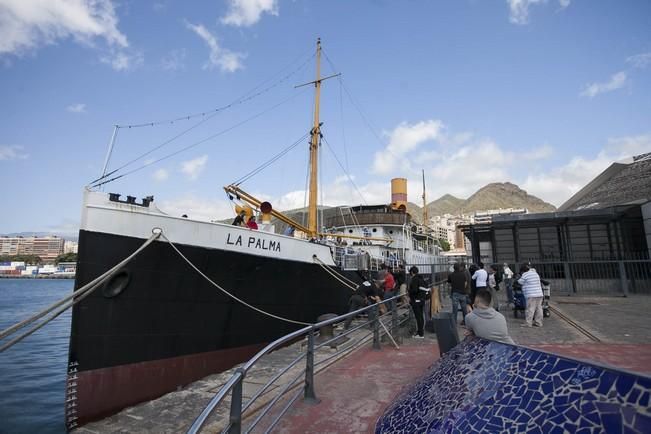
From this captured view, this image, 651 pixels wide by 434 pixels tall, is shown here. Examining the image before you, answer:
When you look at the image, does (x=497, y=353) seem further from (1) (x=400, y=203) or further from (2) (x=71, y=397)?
(1) (x=400, y=203)

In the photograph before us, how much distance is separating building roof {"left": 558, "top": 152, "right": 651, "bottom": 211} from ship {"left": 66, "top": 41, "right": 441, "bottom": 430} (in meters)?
21.6

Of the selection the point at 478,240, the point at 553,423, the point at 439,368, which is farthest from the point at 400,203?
the point at 553,423

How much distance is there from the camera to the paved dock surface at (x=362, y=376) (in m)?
3.97

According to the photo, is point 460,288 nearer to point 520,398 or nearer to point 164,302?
point 520,398

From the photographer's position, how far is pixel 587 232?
21.6 meters

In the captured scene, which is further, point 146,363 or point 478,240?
point 478,240

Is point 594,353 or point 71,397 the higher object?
point 594,353

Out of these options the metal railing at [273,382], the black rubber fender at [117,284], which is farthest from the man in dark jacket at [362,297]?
the black rubber fender at [117,284]

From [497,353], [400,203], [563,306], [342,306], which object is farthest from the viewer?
[400,203]

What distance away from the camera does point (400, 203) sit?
2330 cm

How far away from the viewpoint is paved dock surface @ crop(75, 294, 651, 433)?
13.0 feet

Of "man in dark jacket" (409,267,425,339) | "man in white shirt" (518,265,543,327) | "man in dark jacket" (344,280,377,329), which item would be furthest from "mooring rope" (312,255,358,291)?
"man in white shirt" (518,265,543,327)

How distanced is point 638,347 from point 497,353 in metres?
5.80

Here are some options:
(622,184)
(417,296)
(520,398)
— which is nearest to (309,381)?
(520,398)
